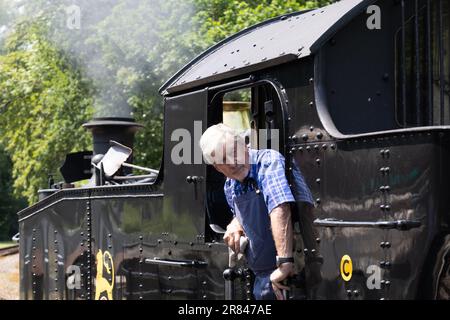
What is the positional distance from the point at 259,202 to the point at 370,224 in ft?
2.26

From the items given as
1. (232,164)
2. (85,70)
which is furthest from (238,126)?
(85,70)

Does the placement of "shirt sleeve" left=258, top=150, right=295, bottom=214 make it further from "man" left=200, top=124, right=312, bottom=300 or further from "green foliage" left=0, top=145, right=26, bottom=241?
"green foliage" left=0, top=145, right=26, bottom=241

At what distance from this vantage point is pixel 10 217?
148ft

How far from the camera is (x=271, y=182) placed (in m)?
4.30

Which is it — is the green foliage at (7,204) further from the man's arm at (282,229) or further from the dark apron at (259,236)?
the man's arm at (282,229)

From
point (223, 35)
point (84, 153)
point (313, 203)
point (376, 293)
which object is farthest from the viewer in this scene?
point (223, 35)

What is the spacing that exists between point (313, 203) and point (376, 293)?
0.63m

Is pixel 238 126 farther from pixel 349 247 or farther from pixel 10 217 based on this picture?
pixel 10 217

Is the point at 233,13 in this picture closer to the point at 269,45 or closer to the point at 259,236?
the point at 269,45

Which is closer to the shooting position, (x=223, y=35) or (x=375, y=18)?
(x=375, y=18)

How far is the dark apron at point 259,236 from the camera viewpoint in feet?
14.7

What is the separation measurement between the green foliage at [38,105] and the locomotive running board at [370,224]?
13.2m

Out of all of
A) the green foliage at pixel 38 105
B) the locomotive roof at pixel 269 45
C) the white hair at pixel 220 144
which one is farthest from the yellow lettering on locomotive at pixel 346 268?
the green foliage at pixel 38 105

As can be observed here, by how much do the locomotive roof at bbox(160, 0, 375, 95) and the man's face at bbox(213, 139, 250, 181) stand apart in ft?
2.09
